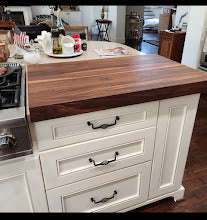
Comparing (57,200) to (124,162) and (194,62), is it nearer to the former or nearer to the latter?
(124,162)

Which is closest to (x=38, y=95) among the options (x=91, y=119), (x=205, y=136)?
(x=91, y=119)

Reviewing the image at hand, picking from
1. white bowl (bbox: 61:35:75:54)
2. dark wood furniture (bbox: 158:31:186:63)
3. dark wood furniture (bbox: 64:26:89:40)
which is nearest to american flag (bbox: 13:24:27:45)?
white bowl (bbox: 61:35:75:54)

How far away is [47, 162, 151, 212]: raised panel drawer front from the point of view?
905 millimetres

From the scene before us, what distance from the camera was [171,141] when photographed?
1.05 metres

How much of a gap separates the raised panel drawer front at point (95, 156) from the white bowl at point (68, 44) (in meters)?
0.96

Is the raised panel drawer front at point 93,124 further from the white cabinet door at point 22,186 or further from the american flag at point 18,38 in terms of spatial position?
the american flag at point 18,38

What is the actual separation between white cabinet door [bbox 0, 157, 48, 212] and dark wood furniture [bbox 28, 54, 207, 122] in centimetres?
20

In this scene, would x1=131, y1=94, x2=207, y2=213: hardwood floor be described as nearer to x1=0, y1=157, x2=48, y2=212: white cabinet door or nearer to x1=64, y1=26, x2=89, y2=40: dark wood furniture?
x1=0, y1=157, x2=48, y2=212: white cabinet door

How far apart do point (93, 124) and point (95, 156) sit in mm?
164

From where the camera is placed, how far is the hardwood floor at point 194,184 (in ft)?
4.04

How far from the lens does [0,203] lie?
2.60 ft

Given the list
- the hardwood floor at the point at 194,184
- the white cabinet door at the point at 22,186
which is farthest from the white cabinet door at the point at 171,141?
the white cabinet door at the point at 22,186

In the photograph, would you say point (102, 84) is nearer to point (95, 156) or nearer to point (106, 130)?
point (106, 130)

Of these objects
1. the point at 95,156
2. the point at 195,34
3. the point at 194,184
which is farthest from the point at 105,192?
the point at 195,34
